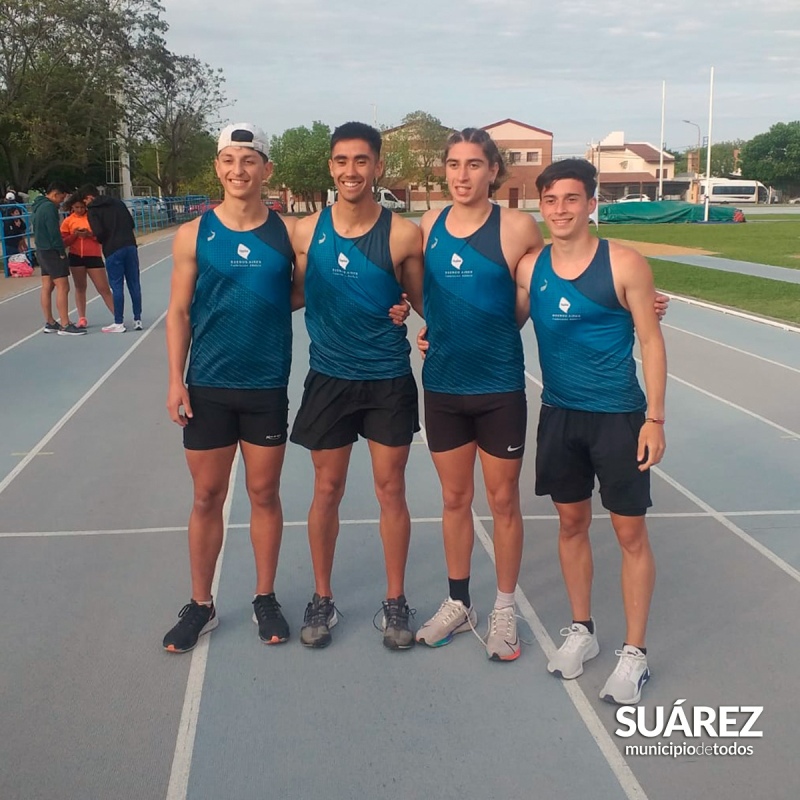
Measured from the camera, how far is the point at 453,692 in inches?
127

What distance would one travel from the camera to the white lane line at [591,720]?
2713 mm

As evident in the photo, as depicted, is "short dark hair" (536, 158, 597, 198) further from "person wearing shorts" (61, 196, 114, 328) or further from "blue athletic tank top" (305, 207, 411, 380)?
"person wearing shorts" (61, 196, 114, 328)

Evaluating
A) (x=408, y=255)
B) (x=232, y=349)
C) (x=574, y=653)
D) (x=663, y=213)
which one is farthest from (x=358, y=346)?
(x=663, y=213)

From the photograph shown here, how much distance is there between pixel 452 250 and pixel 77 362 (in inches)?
292

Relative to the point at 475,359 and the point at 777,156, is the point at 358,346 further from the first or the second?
the point at 777,156

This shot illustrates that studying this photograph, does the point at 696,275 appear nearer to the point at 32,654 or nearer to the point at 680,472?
the point at 680,472

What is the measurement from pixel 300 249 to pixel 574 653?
1886 mm

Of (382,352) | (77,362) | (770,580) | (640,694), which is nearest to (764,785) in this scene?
(640,694)

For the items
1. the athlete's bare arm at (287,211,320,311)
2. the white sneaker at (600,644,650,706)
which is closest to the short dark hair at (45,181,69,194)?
the athlete's bare arm at (287,211,320,311)

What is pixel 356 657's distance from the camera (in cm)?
346

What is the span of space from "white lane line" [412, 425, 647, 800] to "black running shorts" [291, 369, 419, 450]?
0.98 metres

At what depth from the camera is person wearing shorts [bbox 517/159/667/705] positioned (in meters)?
3.09

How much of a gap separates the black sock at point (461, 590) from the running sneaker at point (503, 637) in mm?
180

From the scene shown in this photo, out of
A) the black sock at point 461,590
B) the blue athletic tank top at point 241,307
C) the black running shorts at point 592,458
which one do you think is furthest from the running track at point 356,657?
the blue athletic tank top at point 241,307
